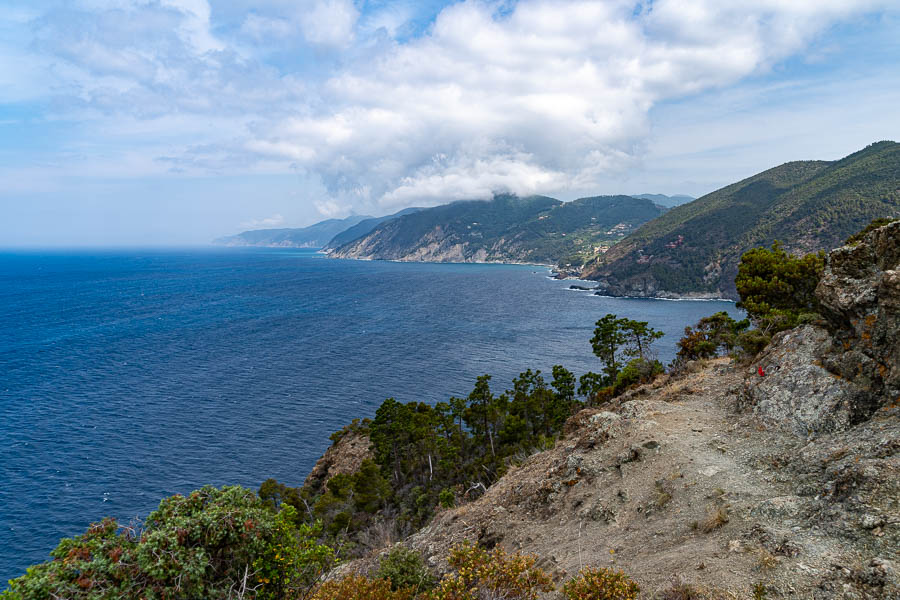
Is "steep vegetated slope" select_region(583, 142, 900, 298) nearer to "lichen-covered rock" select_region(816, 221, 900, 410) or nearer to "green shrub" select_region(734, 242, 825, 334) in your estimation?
"green shrub" select_region(734, 242, 825, 334)

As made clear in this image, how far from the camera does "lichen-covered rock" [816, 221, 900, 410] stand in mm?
12602

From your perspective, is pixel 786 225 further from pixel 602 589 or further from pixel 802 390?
pixel 602 589

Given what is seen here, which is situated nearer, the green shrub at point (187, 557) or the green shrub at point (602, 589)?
the green shrub at point (602, 589)

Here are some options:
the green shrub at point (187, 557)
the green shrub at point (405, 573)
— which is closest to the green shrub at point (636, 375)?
the green shrub at point (405, 573)

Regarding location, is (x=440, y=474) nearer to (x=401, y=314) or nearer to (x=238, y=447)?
(x=238, y=447)

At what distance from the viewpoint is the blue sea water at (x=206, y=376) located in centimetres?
4278

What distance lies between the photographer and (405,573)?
14062 millimetres

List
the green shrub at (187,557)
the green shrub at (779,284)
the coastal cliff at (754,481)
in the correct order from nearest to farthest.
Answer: the coastal cliff at (754,481) → the green shrub at (187,557) → the green shrub at (779,284)

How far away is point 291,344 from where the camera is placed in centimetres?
9144

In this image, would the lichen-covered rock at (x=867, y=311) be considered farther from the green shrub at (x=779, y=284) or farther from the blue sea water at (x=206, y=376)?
the blue sea water at (x=206, y=376)

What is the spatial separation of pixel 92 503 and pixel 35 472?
34.6ft

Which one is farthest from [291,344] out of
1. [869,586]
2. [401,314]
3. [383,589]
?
[869,586]

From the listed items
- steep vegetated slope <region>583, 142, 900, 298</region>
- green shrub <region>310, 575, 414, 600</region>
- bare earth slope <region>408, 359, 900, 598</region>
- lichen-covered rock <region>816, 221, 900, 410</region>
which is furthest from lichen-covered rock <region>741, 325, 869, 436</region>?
steep vegetated slope <region>583, 142, 900, 298</region>

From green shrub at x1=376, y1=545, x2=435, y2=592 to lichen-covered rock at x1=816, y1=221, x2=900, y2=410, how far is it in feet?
48.6
